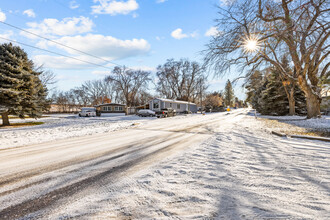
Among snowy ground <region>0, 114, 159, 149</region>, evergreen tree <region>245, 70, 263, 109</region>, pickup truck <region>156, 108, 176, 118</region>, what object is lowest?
snowy ground <region>0, 114, 159, 149</region>

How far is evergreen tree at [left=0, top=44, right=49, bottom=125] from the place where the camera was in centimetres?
1505

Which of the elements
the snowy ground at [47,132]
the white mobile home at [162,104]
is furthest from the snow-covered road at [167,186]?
the white mobile home at [162,104]

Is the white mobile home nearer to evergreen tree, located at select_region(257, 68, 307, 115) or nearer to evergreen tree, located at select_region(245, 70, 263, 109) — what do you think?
evergreen tree, located at select_region(245, 70, 263, 109)

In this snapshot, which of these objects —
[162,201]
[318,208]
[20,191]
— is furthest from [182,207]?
[20,191]

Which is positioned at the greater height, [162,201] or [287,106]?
[287,106]

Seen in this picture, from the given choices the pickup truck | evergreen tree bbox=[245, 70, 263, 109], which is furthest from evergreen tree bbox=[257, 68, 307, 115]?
the pickup truck

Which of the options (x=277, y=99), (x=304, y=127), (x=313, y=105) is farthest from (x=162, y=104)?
(x=304, y=127)

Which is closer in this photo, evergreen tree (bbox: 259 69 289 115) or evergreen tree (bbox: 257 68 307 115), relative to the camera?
evergreen tree (bbox: 257 68 307 115)

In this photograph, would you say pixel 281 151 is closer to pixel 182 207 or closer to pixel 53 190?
pixel 182 207

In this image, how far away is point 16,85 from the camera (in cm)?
1552

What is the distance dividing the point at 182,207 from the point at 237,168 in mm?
2058

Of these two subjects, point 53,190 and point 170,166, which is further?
point 170,166

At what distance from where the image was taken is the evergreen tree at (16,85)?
49.4 feet

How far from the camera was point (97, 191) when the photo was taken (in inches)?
106
